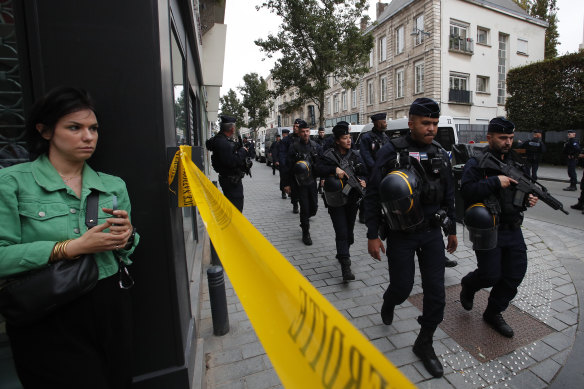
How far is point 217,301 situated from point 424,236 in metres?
1.94

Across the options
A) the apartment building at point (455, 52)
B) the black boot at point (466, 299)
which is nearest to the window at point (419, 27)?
the apartment building at point (455, 52)

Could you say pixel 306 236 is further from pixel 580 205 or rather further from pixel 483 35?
pixel 483 35

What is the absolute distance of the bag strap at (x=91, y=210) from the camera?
1.55 meters

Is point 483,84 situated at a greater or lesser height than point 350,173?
greater

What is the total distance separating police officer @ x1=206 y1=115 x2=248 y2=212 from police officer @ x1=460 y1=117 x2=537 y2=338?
3.37 metres

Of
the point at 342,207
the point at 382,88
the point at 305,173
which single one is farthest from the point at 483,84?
the point at 342,207

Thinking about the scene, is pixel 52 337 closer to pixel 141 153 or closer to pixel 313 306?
pixel 141 153

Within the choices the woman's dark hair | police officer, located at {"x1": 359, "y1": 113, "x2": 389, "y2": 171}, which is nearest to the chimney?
police officer, located at {"x1": 359, "y1": 113, "x2": 389, "y2": 171}

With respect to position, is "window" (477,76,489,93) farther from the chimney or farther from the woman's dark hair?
the woman's dark hair

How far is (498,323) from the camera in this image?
3135 mm

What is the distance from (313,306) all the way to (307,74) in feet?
75.7

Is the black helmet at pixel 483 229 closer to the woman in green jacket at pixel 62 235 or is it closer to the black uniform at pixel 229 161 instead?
the woman in green jacket at pixel 62 235

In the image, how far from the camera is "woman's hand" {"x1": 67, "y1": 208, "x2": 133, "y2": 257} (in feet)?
4.72

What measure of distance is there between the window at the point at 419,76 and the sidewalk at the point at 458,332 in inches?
934
